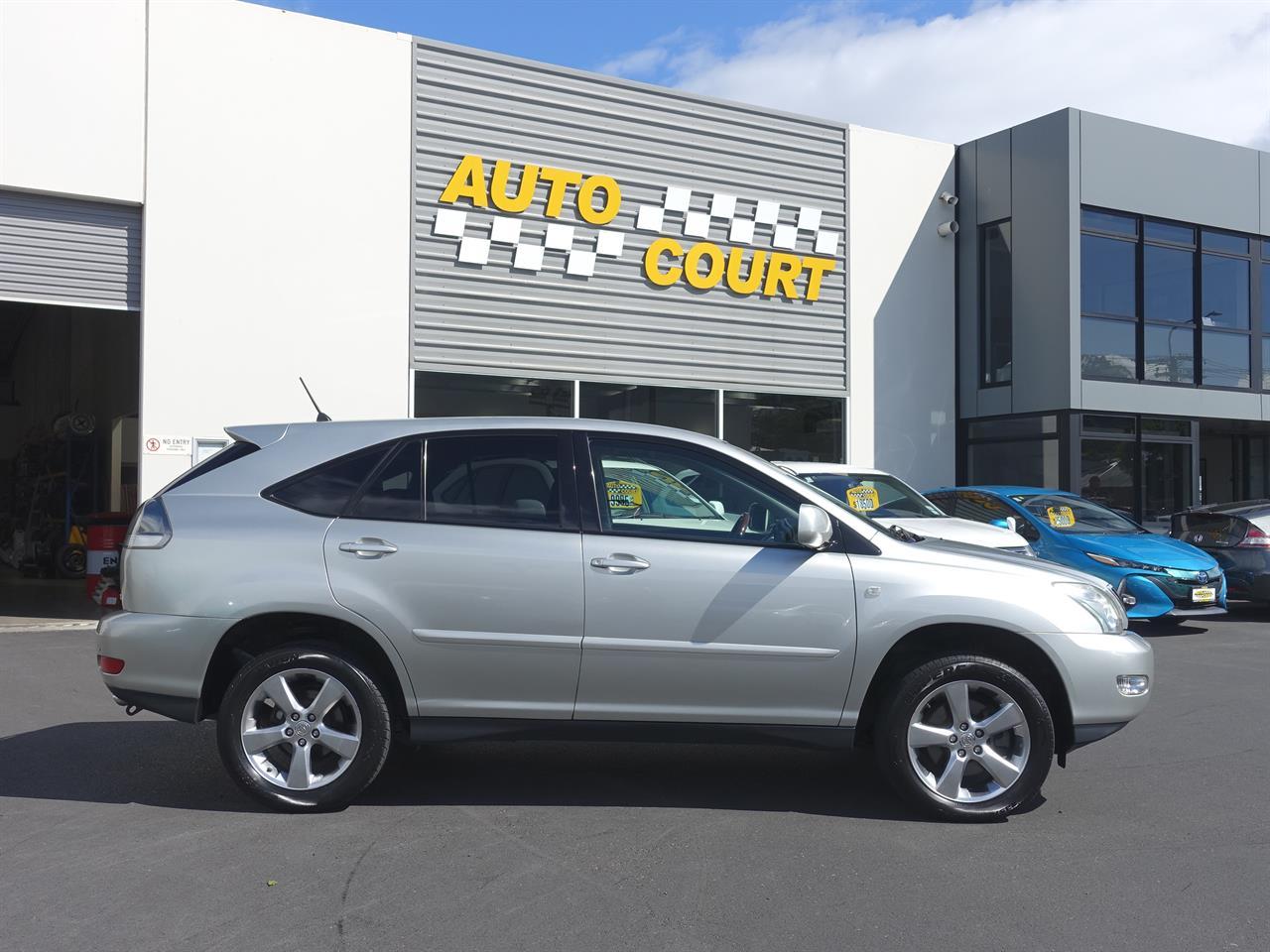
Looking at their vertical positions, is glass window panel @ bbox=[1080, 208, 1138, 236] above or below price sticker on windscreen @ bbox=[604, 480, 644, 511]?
above

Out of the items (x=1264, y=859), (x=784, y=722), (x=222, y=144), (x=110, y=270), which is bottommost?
(x=1264, y=859)

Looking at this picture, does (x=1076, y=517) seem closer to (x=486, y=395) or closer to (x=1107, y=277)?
(x=1107, y=277)

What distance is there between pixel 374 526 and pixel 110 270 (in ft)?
28.8

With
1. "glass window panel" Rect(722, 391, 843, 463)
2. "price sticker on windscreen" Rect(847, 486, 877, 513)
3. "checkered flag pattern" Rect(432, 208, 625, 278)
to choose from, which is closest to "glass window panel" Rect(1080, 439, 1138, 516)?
"glass window panel" Rect(722, 391, 843, 463)

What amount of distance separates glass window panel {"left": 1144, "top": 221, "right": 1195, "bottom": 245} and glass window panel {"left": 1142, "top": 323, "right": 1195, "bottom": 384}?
131 cm

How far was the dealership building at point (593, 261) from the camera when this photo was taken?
39.5 ft

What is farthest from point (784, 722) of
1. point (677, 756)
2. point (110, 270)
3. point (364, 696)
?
point (110, 270)

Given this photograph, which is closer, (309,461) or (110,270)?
(309,461)

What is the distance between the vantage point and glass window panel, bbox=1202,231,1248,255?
17.7m

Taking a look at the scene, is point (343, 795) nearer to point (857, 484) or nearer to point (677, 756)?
point (677, 756)

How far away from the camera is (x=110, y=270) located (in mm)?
12055

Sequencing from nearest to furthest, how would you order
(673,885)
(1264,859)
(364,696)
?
(673,885)
(1264,859)
(364,696)

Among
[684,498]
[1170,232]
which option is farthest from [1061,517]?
[684,498]

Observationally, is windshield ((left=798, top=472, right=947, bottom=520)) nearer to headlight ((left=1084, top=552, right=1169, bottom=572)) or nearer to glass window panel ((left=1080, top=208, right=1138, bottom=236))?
headlight ((left=1084, top=552, right=1169, bottom=572))
